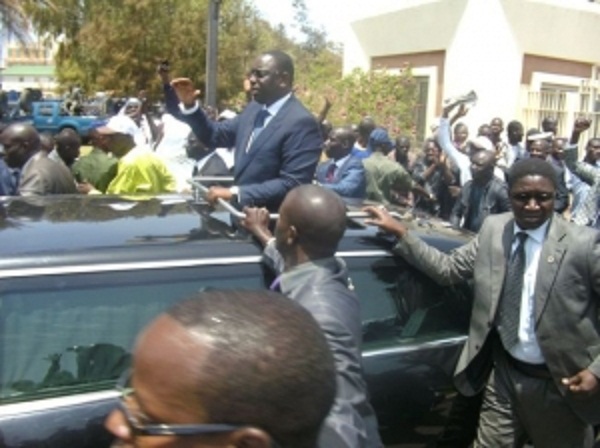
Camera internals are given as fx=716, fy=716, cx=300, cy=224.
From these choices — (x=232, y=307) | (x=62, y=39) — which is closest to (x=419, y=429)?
(x=232, y=307)

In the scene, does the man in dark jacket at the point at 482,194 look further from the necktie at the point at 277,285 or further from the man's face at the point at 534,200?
the necktie at the point at 277,285

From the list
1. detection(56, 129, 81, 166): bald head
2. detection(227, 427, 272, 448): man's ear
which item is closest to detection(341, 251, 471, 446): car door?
detection(227, 427, 272, 448): man's ear

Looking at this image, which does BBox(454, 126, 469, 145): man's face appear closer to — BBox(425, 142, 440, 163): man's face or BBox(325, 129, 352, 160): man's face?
BBox(425, 142, 440, 163): man's face

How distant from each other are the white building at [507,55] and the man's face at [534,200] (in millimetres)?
11976

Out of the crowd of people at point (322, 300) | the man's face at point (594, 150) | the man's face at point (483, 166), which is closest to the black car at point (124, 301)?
the crowd of people at point (322, 300)

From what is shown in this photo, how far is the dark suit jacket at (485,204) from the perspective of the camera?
5445 millimetres

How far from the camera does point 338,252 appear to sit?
285 centimetres

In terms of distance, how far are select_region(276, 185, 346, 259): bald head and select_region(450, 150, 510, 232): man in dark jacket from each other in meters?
3.27

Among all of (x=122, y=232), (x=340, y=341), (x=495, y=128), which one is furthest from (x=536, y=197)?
(x=495, y=128)

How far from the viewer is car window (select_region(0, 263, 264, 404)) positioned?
2.24 m

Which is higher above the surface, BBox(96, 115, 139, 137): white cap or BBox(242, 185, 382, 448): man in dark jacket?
BBox(96, 115, 139, 137): white cap

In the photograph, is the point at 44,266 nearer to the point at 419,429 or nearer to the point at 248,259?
the point at 248,259

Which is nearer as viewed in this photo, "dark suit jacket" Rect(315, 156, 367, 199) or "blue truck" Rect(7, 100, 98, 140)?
"dark suit jacket" Rect(315, 156, 367, 199)

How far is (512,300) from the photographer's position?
3004 millimetres
